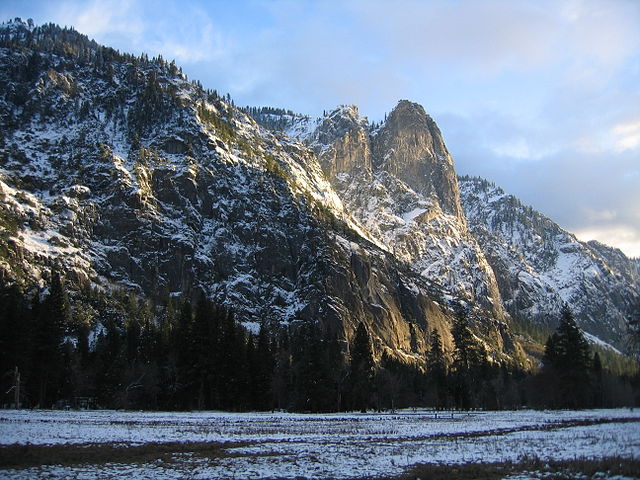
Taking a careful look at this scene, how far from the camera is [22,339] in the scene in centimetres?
6962

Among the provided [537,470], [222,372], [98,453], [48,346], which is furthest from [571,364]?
[48,346]

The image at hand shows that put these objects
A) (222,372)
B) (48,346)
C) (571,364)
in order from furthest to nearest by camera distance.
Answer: (222,372)
(571,364)
(48,346)

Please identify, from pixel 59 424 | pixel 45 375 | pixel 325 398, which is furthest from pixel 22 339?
pixel 325 398

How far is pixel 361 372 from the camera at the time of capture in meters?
89.7

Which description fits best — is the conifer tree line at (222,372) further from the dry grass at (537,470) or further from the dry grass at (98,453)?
the dry grass at (537,470)

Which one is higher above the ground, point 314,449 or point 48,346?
point 48,346

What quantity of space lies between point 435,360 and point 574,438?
251 ft

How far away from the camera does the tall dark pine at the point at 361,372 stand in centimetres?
8894

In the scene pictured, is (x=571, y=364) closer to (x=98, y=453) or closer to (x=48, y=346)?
(x=98, y=453)

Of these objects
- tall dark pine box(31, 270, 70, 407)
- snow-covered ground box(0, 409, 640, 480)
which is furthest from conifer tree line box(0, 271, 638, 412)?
snow-covered ground box(0, 409, 640, 480)

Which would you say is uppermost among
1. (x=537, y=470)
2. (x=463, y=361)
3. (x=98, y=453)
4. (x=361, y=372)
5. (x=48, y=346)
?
(x=48, y=346)

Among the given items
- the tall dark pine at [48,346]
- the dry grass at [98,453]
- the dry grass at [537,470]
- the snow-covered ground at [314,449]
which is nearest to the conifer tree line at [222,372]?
the tall dark pine at [48,346]

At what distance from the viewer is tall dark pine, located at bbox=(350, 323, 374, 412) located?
88938 mm

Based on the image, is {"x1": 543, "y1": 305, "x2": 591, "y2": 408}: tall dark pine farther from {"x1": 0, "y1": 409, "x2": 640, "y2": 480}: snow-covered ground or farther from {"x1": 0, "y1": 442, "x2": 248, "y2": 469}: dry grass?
Answer: {"x1": 0, "y1": 442, "x2": 248, "y2": 469}: dry grass
